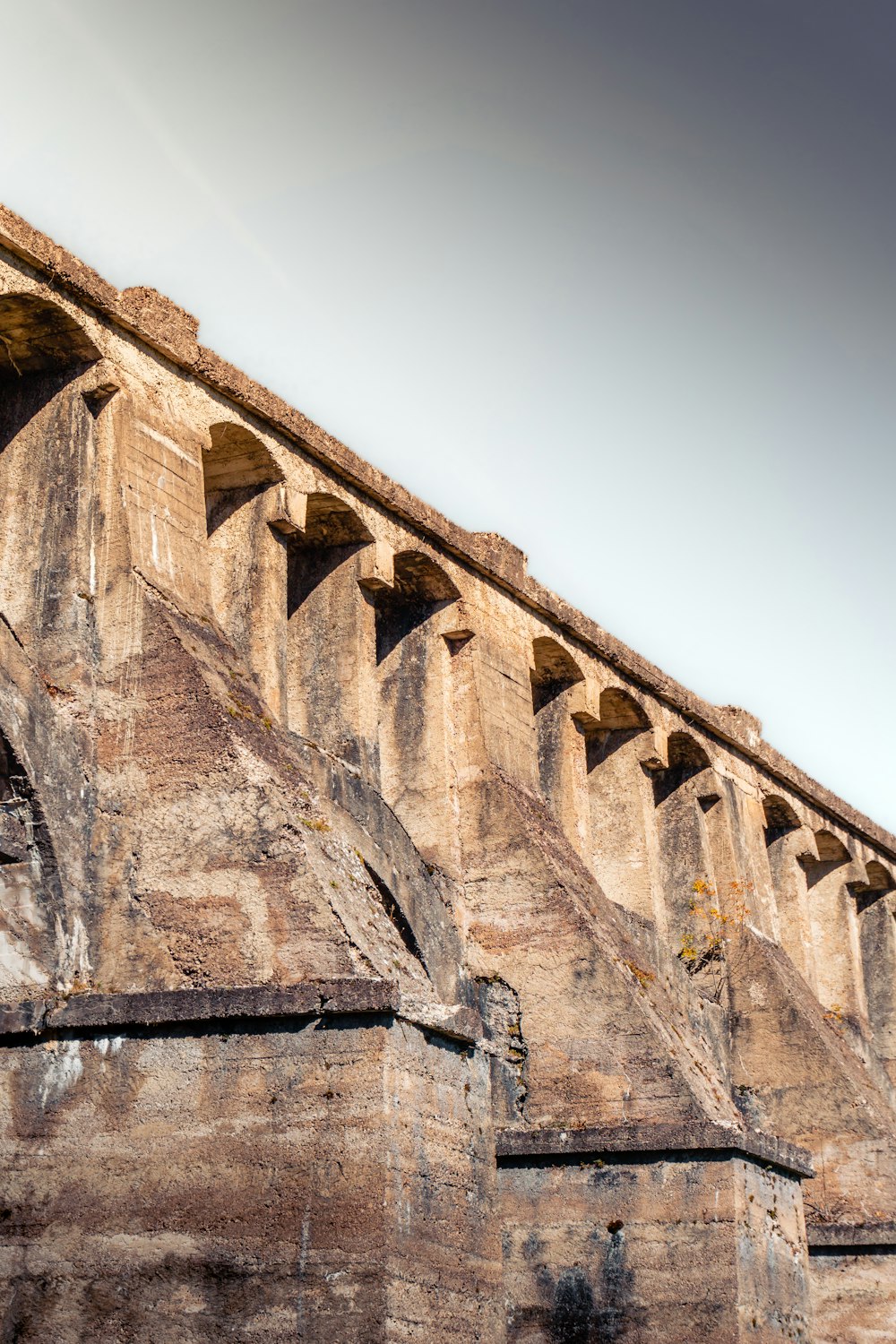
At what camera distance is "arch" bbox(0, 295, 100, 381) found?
10688 mm

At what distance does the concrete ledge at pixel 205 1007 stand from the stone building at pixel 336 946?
0.05ft

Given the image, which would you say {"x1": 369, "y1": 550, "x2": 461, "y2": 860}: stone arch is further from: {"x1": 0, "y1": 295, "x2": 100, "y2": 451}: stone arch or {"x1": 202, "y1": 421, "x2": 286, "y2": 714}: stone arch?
{"x1": 0, "y1": 295, "x2": 100, "y2": 451}: stone arch

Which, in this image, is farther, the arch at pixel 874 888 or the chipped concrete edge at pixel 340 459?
the arch at pixel 874 888

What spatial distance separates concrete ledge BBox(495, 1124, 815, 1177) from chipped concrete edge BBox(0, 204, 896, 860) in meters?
4.61

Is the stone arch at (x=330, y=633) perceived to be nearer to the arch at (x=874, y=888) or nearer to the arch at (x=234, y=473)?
the arch at (x=234, y=473)

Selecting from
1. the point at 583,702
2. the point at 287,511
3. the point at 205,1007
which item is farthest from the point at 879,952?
the point at 205,1007

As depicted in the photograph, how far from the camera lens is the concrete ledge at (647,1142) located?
432 inches

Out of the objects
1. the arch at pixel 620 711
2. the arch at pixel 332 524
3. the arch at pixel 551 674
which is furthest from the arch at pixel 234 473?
the arch at pixel 620 711

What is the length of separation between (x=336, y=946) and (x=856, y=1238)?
281 inches

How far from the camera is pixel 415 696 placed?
549 inches

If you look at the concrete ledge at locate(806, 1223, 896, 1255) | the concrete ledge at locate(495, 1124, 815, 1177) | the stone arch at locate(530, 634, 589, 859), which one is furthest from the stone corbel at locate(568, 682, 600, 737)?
the concrete ledge at locate(495, 1124, 815, 1177)

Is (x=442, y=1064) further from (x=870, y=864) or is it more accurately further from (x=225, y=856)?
(x=870, y=864)

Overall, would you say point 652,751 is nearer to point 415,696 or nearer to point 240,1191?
point 415,696

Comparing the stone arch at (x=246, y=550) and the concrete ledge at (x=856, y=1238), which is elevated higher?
the stone arch at (x=246, y=550)
